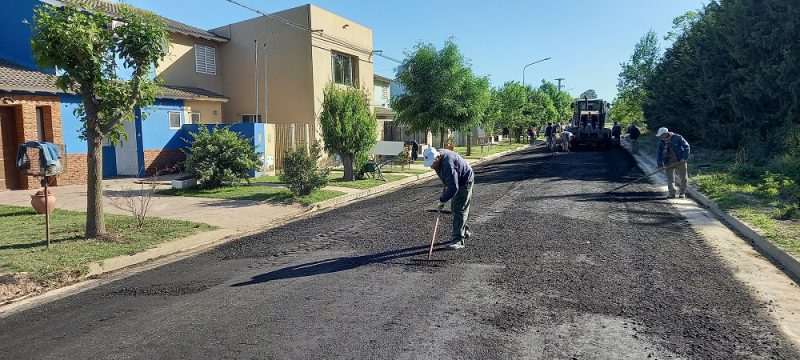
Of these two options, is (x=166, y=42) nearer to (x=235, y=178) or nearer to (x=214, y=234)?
(x=214, y=234)

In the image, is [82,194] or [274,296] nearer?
[274,296]

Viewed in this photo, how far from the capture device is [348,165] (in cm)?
1652

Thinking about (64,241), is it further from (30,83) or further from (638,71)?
(638,71)

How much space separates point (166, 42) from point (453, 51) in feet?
59.3

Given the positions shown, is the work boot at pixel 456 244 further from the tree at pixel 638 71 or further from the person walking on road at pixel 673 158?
the tree at pixel 638 71

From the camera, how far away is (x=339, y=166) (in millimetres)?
22547

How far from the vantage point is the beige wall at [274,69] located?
20.7 meters

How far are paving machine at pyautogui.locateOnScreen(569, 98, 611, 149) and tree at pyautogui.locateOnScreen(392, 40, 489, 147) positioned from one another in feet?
27.8

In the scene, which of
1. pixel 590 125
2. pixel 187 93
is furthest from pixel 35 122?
pixel 590 125

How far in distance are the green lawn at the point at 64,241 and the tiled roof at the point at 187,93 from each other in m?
8.40

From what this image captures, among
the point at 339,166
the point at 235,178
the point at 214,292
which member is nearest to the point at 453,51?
the point at 339,166

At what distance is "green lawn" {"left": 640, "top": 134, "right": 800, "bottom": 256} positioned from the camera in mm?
7562

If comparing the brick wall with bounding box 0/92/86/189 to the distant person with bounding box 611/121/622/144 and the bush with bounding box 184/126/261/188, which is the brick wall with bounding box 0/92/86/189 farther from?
the distant person with bounding box 611/121/622/144

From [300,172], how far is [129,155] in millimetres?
9040
